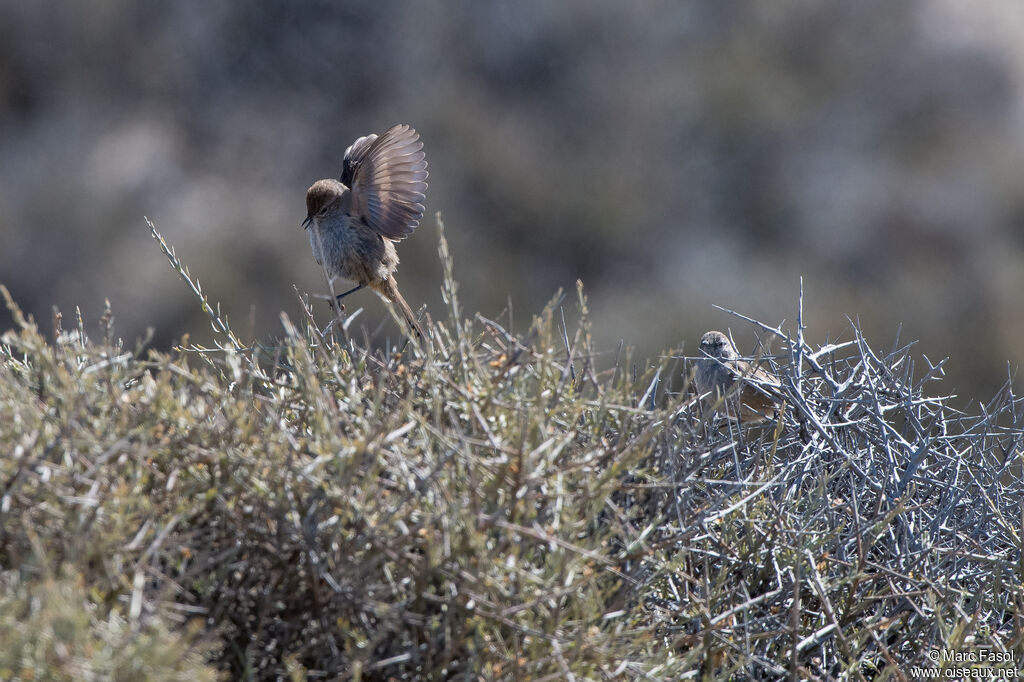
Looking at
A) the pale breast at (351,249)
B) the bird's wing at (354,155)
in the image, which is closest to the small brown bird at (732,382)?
the pale breast at (351,249)

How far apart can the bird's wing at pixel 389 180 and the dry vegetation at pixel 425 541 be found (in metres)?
2.14

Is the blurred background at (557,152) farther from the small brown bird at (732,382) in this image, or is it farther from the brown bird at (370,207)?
the small brown bird at (732,382)

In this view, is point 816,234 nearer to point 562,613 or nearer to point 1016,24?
point 1016,24

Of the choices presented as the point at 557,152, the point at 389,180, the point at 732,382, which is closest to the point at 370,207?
the point at 389,180

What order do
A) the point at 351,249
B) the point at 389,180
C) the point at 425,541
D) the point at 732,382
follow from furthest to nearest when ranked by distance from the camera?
the point at 351,249 → the point at 389,180 → the point at 732,382 → the point at 425,541

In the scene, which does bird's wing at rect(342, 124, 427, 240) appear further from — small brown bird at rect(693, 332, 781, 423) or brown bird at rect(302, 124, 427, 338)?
small brown bird at rect(693, 332, 781, 423)

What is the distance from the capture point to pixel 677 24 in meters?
16.9

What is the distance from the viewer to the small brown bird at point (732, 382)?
279 centimetres

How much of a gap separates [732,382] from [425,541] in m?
2.54

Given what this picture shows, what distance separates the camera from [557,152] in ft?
50.8

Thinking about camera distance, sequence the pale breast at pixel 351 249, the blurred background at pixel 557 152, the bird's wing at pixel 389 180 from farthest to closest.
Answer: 1. the blurred background at pixel 557 152
2. the pale breast at pixel 351 249
3. the bird's wing at pixel 389 180

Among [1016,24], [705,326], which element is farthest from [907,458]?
[1016,24]

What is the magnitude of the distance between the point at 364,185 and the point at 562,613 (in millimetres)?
3058

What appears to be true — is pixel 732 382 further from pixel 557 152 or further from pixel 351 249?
pixel 557 152
